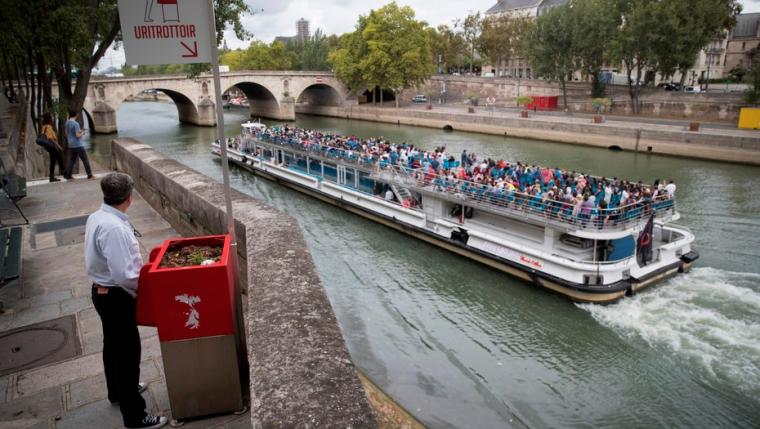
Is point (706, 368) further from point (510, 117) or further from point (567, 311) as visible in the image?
point (510, 117)

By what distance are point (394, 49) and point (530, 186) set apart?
45.0 m

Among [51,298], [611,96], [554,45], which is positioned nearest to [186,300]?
[51,298]

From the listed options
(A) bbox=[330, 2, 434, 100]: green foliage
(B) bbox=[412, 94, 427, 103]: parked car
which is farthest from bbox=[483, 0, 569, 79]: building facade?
(A) bbox=[330, 2, 434, 100]: green foliage

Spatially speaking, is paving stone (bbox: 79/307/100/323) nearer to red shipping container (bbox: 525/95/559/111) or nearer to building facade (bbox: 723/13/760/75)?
red shipping container (bbox: 525/95/559/111)

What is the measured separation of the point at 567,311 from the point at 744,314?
4.17 metres

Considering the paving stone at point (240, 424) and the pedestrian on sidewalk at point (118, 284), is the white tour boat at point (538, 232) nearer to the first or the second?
the paving stone at point (240, 424)

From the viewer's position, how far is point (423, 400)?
10.4 m

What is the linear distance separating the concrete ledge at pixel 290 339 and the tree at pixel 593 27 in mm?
45569

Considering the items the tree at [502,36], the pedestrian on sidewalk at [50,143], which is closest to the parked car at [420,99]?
the tree at [502,36]

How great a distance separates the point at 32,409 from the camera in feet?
13.9

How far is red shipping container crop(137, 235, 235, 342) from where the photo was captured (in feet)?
11.5

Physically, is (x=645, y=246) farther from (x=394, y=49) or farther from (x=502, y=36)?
(x=502, y=36)

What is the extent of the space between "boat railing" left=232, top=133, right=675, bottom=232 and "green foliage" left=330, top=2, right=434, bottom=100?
3839 cm

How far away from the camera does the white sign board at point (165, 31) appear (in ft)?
12.1
